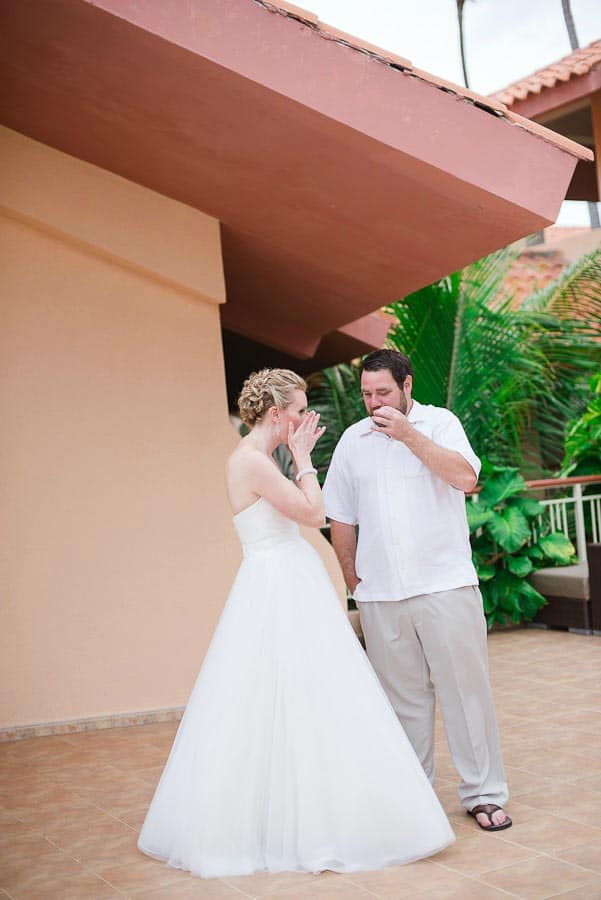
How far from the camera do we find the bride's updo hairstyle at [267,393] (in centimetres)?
398

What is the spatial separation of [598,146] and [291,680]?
28.8 feet

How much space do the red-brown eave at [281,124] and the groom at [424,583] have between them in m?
1.79

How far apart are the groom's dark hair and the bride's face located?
290 millimetres

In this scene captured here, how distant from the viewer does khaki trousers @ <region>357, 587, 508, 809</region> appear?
→ 4.05m

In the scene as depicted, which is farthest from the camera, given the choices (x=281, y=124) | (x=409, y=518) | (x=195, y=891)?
(x=281, y=124)

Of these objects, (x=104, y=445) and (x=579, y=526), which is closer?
Answer: (x=104, y=445)

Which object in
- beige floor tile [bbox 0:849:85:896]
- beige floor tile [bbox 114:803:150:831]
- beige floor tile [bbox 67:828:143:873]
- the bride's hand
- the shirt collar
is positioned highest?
the shirt collar

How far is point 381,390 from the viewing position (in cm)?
405

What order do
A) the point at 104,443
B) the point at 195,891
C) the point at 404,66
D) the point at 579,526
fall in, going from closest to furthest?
the point at 195,891 < the point at 404,66 < the point at 104,443 < the point at 579,526

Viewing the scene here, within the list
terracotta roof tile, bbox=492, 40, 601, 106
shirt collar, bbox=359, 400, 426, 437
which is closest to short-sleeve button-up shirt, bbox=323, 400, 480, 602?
shirt collar, bbox=359, 400, 426, 437

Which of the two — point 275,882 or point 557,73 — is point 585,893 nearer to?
point 275,882

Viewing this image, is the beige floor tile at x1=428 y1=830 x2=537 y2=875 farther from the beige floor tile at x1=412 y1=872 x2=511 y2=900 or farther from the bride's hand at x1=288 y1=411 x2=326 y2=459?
the bride's hand at x1=288 y1=411 x2=326 y2=459

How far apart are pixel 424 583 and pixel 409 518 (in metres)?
0.27

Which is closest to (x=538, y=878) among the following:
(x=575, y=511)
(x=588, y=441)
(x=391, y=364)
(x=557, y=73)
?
(x=391, y=364)
